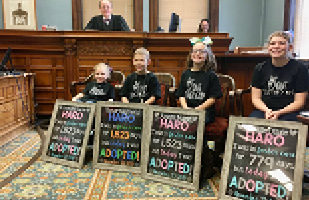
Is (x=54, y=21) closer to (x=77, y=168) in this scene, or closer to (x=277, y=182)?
(x=77, y=168)

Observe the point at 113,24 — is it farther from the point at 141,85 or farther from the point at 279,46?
the point at 279,46

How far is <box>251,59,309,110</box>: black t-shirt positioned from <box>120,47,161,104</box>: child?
0.84m

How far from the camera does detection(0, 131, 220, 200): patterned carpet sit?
1.70 meters

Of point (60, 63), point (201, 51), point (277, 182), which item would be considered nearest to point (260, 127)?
point (277, 182)

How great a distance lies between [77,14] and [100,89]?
158 inches

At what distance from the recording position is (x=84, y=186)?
Result: 184cm

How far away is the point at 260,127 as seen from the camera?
1.58 m

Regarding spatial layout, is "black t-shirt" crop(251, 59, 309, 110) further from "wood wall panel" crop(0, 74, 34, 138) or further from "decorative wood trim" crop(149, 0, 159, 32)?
"decorative wood trim" crop(149, 0, 159, 32)

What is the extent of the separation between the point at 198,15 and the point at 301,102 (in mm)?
4819

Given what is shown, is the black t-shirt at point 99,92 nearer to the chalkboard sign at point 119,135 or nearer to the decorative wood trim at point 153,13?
the chalkboard sign at point 119,135

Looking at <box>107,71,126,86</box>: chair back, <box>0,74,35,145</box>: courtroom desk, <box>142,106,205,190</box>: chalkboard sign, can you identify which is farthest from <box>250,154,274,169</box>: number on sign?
<box>0,74,35,145</box>: courtroom desk

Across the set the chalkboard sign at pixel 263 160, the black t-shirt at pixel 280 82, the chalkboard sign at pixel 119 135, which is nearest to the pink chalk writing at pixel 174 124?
the chalkboard sign at pixel 119 135

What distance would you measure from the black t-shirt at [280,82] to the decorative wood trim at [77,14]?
500 centimetres

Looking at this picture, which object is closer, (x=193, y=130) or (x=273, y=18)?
(x=193, y=130)
